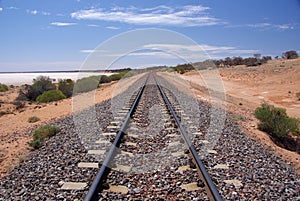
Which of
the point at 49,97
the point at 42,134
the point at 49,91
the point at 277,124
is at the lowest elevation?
the point at 277,124

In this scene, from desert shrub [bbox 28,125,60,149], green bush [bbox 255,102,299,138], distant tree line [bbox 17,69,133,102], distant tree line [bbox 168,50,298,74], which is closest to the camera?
desert shrub [bbox 28,125,60,149]

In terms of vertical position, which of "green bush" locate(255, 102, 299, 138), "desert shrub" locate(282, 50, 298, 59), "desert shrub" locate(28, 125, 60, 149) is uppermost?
"desert shrub" locate(282, 50, 298, 59)

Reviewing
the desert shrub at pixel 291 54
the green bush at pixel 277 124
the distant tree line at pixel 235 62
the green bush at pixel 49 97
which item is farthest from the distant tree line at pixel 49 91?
the desert shrub at pixel 291 54

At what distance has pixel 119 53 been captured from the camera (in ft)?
39.6

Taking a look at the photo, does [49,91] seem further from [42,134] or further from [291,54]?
[291,54]

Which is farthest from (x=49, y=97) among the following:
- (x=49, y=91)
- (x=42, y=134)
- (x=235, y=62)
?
(x=235, y=62)

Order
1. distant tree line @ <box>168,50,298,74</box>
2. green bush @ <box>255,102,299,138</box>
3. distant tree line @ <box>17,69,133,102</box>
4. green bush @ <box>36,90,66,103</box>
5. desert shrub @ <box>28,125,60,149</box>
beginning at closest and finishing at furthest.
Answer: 1. desert shrub @ <box>28,125,60,149</box>
2. green bush @ <box>255,102,299,138</box>
3. green bush @ <box>36,90,66,103</box>
4. distant tree line @ <box>17,69,133,102</box>
5. distant tree line @ <box>168,50,298,74</box>

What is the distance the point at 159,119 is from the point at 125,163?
4274mm

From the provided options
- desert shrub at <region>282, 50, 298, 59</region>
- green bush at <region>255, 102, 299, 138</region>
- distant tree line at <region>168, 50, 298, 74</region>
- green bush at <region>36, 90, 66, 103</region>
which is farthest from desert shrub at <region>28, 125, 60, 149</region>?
desert shrub at <region>282, 50, 298, 59</region>

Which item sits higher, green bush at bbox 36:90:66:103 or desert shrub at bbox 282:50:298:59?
desert shrub at bbox 282:50:298:59

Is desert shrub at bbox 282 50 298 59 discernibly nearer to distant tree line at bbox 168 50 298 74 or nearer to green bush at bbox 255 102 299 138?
distant tree line at bbox 168 50 298 74

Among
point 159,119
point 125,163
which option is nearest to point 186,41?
point 159,119

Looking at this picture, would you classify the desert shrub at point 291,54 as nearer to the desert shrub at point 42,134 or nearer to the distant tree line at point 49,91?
the distant tree line at point 49,91

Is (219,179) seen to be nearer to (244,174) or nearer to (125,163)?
(244,174)
